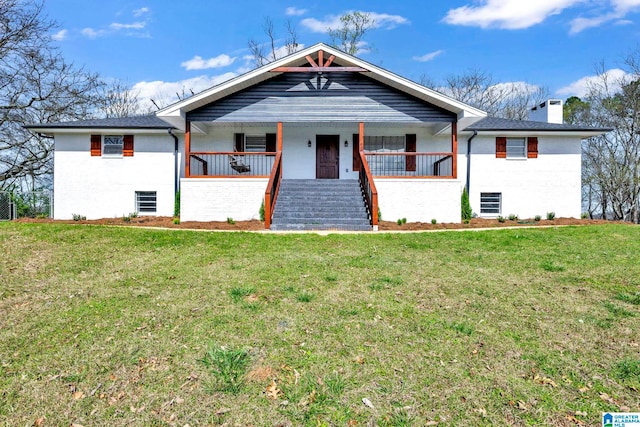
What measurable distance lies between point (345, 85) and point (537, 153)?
8.39 m

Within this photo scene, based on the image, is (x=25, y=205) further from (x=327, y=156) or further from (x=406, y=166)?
(x=406, y=166)

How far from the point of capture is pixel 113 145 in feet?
46.3

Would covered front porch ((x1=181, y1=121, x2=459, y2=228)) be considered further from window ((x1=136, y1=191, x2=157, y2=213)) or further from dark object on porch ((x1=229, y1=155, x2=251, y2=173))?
window ((x1=136, y1=191, x2=157, y2=213))

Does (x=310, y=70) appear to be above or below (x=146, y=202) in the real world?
above

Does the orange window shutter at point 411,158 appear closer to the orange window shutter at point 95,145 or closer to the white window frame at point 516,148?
the white window frame at point 516,148

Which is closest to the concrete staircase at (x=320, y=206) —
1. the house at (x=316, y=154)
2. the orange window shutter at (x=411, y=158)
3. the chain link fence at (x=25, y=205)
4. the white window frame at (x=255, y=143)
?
the house at (x=316, y=154)

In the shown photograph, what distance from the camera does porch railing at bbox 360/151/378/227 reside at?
10.7 metres

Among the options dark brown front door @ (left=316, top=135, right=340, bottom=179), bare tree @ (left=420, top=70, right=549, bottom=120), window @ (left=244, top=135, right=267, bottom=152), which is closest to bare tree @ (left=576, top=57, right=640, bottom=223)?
bare tree @ (left=420, top=70, right=549, bottom=120)

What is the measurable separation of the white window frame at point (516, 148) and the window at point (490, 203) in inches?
67.2

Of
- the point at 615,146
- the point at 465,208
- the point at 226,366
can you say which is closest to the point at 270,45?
the point at 465,208

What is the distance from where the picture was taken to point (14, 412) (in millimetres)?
2574

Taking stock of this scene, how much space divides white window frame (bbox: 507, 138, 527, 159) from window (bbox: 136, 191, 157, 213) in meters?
14.6

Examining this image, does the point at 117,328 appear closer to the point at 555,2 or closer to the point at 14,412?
the point at 14,412

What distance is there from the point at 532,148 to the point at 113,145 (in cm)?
1694
